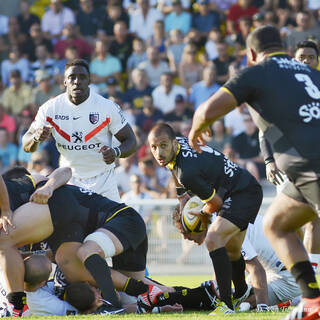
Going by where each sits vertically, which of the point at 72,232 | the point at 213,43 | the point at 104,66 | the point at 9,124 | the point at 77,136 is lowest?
the point at 72,232

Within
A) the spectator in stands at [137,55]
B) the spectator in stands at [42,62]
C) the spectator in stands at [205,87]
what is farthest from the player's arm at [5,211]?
the spectator in stands at [42,62]

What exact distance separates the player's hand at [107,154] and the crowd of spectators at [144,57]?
19.8ft

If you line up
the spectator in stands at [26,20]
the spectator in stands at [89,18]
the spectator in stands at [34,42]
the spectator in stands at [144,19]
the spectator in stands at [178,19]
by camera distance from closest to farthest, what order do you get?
the spectator in stands at [178,19] → the spectator in stands at [144,19] → the spectator in stands at [34,42] → the spectator in stands at [89,18] → the spectator in stands at [26,20]

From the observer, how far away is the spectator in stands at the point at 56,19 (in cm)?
1898

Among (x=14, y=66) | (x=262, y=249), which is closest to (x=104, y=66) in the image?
(x=14, y=66)

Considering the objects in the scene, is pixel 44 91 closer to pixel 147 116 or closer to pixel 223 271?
pixel 147 116

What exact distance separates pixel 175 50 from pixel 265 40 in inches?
465

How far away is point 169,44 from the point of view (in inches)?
698

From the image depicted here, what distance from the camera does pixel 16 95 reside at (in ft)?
57.5

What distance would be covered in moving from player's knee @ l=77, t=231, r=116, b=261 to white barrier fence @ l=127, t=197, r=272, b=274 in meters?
5.44

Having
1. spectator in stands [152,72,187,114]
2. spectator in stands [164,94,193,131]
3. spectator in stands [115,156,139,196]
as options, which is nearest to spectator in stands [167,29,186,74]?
spectator in stands [152,72,187,114]

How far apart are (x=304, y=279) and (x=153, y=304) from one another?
2317 mm

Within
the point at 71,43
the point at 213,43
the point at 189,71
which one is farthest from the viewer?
the point at 71,43

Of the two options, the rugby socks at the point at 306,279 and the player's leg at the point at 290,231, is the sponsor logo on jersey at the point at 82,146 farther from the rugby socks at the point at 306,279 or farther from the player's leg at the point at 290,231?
the rugby socks at the point at 306,279
